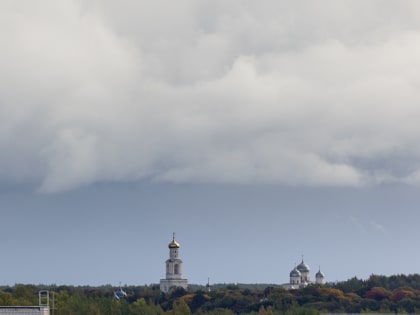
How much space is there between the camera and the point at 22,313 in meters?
153
